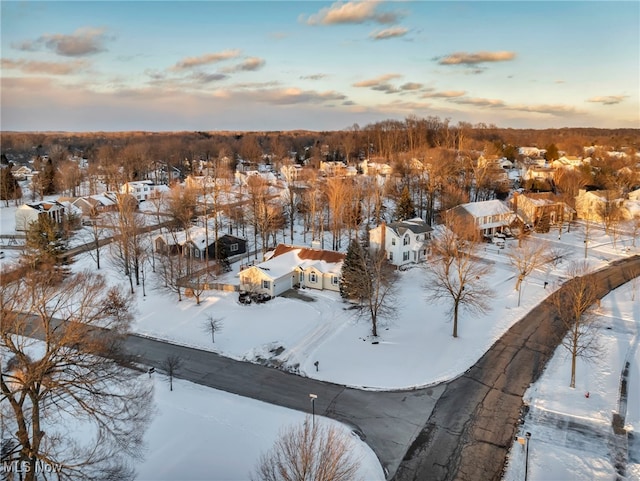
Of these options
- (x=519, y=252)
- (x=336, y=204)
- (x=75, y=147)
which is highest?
(x=75, y=147)

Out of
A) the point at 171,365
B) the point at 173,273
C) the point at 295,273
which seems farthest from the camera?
the point at 295,273

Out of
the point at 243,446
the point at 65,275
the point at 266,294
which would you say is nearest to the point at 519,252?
the point at 266,294

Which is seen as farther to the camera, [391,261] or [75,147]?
[75,147]

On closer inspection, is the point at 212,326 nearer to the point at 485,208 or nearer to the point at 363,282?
the point at 363,282

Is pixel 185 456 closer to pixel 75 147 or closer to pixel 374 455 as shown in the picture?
pixel 374 455

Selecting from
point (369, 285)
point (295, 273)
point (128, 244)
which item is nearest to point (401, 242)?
point (295, 273)
